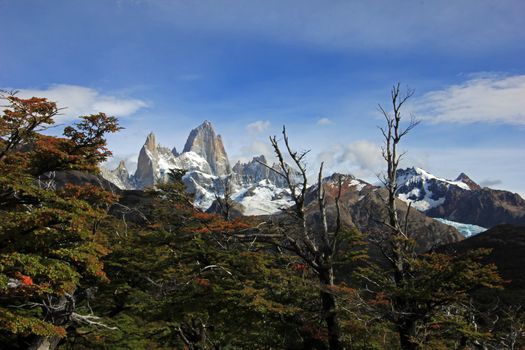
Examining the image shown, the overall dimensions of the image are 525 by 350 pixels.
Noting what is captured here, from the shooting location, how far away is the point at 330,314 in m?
15.4

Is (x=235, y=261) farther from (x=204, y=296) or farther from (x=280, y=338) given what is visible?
(x=280, y=338)

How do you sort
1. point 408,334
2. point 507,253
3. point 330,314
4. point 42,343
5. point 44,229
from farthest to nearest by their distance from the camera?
1. point 507,253
2. point 42,343
3. point 408,334
4. point 330,314
5. point 44,229

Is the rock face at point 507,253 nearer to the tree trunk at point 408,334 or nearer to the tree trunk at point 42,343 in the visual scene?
the tree trunk at point 408,334

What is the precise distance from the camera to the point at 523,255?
83625 millimetres

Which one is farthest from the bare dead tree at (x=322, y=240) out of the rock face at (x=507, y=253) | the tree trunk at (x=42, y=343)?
the rock face at (x=507, y=253)

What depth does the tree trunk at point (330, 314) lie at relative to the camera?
15141 mm

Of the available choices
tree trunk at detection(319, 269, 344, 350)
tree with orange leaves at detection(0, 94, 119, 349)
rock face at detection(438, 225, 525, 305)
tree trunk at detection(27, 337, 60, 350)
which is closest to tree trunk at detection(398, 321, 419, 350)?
tree trunk at detection(319, 269, 344, 350)

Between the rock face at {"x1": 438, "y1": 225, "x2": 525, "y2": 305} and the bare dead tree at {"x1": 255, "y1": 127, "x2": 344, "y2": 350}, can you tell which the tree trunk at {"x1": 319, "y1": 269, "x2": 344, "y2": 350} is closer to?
the bare dead tree at {"x1": 255, "y1": 127, "x2": 344, "y2": 350}

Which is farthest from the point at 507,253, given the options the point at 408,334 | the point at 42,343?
the point at 42,343

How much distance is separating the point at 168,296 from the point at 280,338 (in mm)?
5841

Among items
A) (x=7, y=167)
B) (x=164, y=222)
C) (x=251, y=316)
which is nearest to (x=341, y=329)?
(x=251, y=316)

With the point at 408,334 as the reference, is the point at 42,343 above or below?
below

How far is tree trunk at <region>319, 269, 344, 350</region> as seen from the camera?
1514 cm

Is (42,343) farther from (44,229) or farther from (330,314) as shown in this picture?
(330,314)
